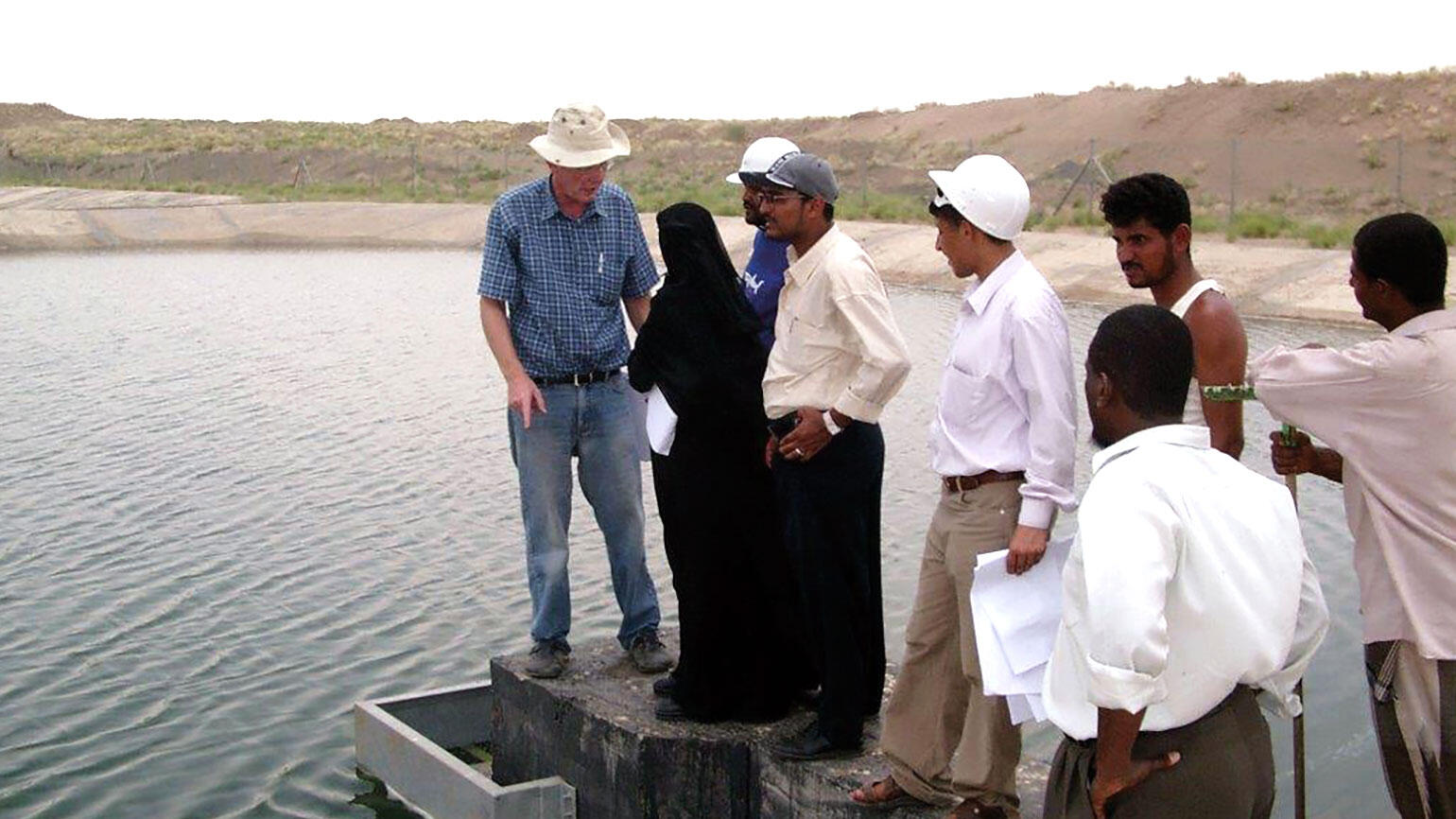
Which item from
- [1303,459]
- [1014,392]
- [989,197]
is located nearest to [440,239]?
[989,197]

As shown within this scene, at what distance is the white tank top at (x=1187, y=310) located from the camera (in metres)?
4.24

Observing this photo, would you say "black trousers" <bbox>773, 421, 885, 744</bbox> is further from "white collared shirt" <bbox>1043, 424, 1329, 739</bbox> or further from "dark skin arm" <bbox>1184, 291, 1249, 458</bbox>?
"white collared shirt" <bbox>1043, 424, 1329, 739</bbox>

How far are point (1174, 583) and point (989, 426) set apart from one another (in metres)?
1.29

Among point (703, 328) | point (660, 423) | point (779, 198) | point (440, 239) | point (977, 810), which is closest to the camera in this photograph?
point (977, 810)

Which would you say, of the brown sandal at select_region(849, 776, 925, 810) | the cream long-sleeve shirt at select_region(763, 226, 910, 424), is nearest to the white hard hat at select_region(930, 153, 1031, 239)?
the cream long-sleeve shirt at select_region(763, 226, 910, 424)

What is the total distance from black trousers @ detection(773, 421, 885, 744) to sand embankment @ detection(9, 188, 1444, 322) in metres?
16.0

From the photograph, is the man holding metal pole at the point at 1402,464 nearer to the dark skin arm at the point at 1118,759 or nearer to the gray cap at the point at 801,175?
the dark skin arm at the point at 1118,759

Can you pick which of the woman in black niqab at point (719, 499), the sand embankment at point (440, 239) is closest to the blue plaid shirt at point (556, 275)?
the woman in black niqab at point (719, 499)

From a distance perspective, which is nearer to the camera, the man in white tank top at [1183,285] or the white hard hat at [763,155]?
the man in white tank top at [1183,285]

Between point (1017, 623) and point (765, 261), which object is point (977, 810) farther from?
point (765, 261)

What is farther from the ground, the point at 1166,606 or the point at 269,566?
the point at 1166,606

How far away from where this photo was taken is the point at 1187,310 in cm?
433

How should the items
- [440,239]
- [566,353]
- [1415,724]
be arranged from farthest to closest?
[440,239] → [566,353] → [1415,724]

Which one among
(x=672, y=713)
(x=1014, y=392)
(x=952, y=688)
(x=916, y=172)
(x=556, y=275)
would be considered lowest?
(x=672, y=713)
